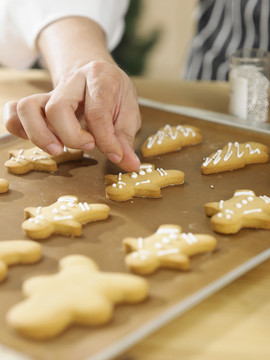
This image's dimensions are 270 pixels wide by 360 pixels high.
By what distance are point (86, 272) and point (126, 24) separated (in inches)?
100

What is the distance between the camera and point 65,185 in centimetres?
108

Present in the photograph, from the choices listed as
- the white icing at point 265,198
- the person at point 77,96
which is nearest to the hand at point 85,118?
the person at point 77,96

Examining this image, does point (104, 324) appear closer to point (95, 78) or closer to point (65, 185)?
point (65, 185)

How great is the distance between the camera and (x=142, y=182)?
1045 millimetres

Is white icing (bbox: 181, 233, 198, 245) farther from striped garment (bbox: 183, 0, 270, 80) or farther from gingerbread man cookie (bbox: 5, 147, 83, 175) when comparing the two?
striped garment (bbox: 183, 0, 270, 80)

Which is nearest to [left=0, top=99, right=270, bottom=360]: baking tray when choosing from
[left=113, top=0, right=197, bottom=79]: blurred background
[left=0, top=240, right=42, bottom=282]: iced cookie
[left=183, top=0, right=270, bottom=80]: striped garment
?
[left=0, top=240, right=42, bottom=282]: iced cookie

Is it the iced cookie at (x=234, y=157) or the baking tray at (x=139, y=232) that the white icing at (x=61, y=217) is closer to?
the baking tray at (x=139, y=232)

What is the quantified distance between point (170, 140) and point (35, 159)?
28 cm

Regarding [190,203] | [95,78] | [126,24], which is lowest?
[126,24]

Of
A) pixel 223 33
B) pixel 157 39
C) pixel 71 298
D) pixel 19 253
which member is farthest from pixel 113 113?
pixel 157 39

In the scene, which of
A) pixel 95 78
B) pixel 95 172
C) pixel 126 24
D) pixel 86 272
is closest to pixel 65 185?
pixel 95 172

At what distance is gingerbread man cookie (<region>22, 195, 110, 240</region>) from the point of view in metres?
0.89

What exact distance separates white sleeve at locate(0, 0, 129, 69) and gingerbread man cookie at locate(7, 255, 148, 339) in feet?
2.86

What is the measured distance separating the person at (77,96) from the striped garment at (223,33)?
1.37 ft
